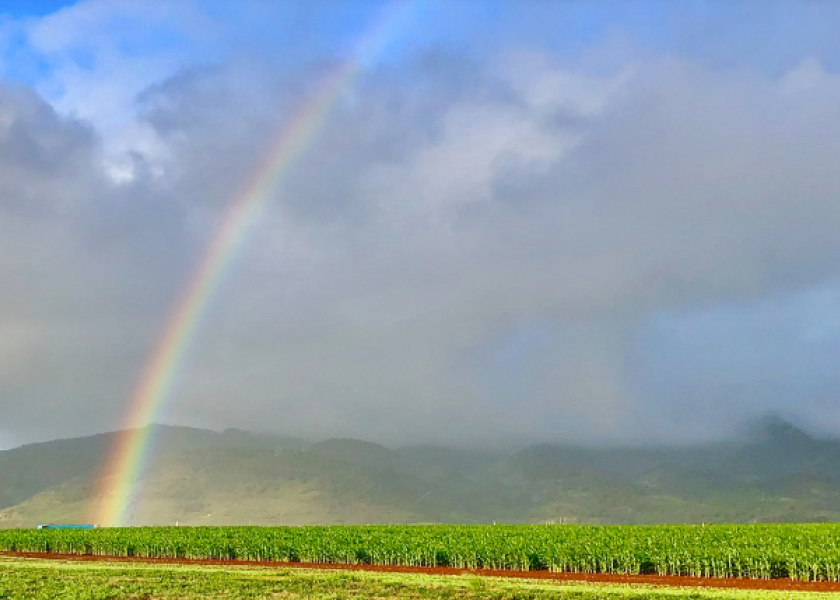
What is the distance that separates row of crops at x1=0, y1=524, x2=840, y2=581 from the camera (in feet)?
181

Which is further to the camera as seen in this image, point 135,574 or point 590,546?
point 590,546

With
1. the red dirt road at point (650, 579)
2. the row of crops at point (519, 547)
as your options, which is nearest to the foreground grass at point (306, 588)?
the red dirt road at point (650, 579)

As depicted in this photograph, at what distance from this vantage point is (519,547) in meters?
61.7

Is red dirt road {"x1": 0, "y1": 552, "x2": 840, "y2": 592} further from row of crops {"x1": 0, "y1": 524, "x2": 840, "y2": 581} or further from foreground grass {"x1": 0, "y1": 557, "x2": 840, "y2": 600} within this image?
foreground grass {"x1": 0, "y1": 557, "x2": 840, "y2": 600}

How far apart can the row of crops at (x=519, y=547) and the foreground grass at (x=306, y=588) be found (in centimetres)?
1196

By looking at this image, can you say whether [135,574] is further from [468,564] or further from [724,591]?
[724,591]

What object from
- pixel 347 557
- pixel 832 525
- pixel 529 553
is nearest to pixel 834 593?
pixel 529 553

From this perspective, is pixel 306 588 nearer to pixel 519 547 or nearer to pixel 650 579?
pixel 650 579

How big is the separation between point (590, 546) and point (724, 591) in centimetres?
Answer: 1749

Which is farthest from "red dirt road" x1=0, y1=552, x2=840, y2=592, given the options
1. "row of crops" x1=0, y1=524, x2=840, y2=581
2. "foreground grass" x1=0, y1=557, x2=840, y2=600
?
"foreground grass" x1=0, y1=557, x2=840, y2=600

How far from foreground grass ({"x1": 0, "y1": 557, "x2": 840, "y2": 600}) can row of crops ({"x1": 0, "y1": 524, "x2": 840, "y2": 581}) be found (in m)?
12.0

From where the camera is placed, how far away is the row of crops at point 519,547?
5512 centimetres

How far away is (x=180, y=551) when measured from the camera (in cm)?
7669

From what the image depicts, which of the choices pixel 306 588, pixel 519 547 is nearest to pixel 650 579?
pixel 519 547
